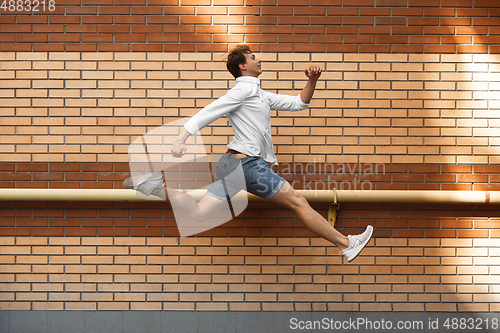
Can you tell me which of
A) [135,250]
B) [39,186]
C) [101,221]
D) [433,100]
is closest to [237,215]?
[135,250]

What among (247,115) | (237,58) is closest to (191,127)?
(247,115)

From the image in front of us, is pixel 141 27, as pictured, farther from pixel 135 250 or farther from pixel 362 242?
pixel 362 242

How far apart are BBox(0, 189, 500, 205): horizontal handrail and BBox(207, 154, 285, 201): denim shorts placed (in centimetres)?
29

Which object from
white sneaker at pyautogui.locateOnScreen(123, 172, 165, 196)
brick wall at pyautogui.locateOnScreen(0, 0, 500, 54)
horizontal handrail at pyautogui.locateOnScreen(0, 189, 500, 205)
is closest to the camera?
white sneaker at pyautogui.locateOnScreen(123, 172, 165, 196)

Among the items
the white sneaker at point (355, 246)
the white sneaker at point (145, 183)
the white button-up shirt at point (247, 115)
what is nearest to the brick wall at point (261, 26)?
the white button-up shirt at point (247, 115)

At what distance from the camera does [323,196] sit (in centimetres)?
290

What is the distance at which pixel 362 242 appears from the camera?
2693 millimetres

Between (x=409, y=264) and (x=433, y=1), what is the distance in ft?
7.27

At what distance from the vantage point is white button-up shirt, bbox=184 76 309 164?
8.22ft

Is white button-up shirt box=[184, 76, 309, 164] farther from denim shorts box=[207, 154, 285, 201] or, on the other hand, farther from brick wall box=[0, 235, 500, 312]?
brick wall box=[0, 235, 500, 312]

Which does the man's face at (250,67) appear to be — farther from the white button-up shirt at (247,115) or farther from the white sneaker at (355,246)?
the white sneaker at (355,246)

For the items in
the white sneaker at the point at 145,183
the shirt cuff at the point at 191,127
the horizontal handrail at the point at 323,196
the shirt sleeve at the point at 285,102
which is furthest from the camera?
the horizontal handrail at the point at 323,196

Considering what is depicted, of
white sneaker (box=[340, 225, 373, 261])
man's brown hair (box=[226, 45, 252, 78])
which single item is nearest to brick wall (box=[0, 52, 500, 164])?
man's brown hair (box=[226, 45, 252, 78])

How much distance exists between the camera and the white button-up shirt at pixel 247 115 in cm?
251
